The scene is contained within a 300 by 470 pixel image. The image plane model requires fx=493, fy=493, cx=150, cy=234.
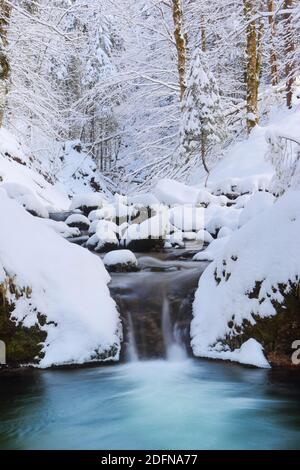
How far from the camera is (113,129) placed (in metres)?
33.9

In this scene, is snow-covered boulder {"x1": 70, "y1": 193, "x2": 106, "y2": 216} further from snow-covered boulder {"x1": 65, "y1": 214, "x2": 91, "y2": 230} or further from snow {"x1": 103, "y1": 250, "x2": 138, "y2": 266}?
snow {"x1": 103, "y1": 250, "x2": 138, "y2": 266}

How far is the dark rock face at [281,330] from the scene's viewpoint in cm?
541

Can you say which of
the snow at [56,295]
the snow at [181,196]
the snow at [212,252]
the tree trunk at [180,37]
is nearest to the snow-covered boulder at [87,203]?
the snow at [181,196]

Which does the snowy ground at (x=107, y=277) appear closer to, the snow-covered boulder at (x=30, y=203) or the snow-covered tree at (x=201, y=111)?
the snow-covered boulder at (x=30, y=203)

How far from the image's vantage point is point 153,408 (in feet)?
15.8

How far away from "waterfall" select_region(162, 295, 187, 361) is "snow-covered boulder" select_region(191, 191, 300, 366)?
185 mm

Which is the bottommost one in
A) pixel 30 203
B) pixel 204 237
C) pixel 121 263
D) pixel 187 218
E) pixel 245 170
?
pixel 121 263

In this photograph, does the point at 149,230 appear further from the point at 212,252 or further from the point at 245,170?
the point at 245,170

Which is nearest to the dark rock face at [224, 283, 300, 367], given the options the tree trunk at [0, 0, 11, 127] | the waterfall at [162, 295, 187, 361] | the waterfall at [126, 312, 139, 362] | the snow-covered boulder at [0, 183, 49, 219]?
Answer: the waterfall at [162, 295, 187, 361]

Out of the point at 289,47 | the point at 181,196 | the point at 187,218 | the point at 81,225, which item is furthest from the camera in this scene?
the point at 181,196

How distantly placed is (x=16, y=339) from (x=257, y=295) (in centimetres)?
286

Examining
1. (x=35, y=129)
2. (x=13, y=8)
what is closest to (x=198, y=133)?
(x=35, y=129)

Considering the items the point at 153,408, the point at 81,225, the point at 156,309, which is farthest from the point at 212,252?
the point at 81,225

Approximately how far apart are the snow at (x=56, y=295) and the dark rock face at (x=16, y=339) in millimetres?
80
